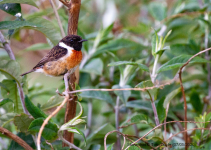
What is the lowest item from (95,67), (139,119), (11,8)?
(139,119)

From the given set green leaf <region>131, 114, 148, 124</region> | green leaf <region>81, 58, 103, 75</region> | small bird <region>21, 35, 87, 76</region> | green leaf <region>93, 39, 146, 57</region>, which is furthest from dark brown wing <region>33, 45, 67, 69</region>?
green leaf <region>131, 114, 148, 124</region>

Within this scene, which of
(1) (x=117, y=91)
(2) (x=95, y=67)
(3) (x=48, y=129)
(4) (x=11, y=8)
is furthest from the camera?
(2) (x=95, y=67)

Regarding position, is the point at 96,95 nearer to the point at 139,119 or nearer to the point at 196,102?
the point at 139,119

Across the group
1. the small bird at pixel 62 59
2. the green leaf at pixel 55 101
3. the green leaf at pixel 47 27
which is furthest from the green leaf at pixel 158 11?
the green leaf at pixel 55 101

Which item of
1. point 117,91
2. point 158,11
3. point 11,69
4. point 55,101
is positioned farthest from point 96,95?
A: point 158,11

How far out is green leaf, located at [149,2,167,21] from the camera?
216cm

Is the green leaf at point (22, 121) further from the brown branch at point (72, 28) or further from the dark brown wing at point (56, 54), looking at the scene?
the dark brown wing at point (56, 54)

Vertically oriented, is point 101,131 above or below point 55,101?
below

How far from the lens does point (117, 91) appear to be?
1295 mm

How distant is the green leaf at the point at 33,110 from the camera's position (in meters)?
1.05

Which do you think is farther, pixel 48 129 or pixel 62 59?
pixel 62 59

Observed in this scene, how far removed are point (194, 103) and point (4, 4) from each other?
4.44 ft

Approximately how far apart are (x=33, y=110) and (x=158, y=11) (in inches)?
63.3

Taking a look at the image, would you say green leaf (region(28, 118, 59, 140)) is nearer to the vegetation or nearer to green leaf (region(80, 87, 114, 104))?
the vegetation
